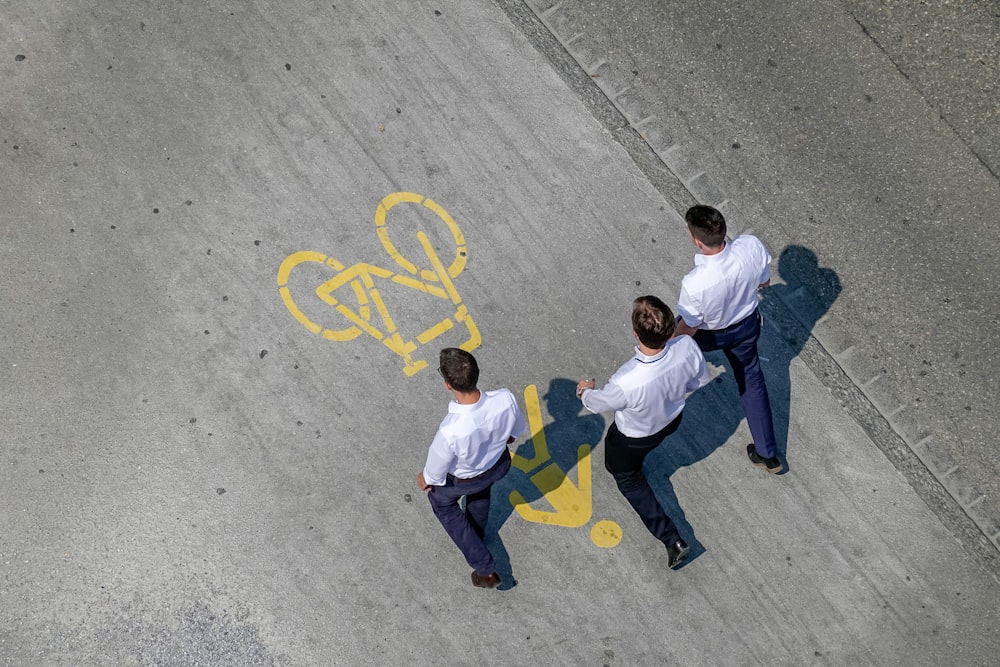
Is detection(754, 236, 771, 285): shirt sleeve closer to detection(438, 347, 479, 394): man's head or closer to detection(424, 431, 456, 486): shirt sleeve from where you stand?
detection(438, 347, 479, 394): man's head

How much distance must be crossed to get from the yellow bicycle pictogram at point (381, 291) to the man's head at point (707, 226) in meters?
1.98

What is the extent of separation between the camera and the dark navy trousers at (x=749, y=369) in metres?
6.10

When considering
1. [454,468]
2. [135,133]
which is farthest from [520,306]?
[135,133]

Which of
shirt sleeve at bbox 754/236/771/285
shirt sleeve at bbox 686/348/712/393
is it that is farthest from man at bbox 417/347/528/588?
shirt sleeve at bbox 754/236/771/285

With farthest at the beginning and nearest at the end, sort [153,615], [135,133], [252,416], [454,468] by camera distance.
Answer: [135,133]
[252,416]
[153,615]
[454,468]

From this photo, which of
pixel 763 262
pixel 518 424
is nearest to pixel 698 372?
pixel 763 262

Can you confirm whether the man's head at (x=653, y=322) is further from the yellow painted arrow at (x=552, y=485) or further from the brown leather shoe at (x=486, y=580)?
the brown leather shoe at (x=486, y=580)

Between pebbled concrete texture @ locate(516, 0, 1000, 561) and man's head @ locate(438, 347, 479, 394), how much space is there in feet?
10.4

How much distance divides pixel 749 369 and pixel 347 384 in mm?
3019

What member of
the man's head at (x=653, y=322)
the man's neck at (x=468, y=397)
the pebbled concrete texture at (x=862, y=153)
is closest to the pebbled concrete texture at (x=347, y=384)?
the pebbled concrete texture at (x=862, y=153)

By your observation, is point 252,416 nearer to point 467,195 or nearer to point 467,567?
point 467,567

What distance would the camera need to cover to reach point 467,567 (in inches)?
249

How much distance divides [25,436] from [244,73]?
3372 mm

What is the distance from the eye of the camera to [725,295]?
5.77m
